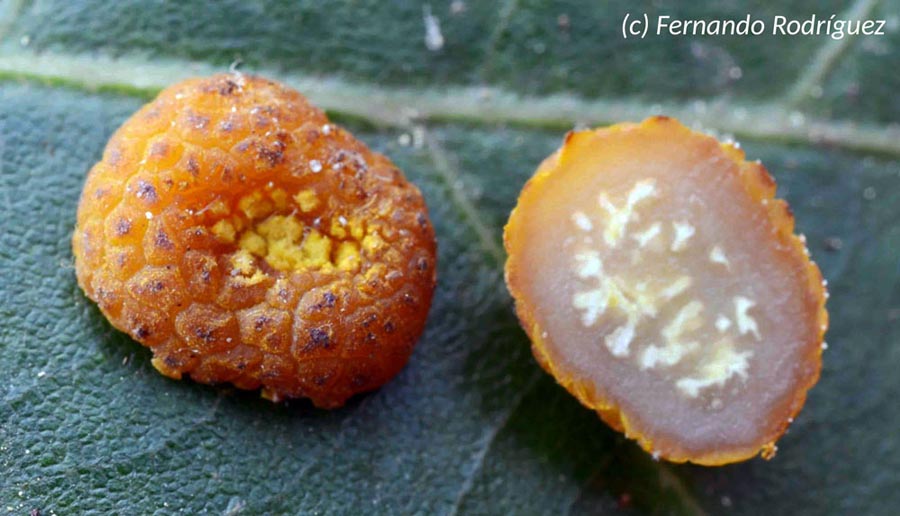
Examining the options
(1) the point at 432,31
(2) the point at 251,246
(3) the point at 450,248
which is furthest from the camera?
(1) the point at 432,31

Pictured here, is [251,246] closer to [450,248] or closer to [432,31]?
[450,248]

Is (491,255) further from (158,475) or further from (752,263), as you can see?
(158,475)

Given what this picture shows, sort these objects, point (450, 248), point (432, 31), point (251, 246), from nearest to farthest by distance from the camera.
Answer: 1. point (251, 246)
2. point (450, 248)
3. point (432, 31)

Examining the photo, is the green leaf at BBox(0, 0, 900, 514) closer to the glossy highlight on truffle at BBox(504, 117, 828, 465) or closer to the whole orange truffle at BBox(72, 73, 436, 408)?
the whole orange truffle at BBox(72, 73, 436, 408)

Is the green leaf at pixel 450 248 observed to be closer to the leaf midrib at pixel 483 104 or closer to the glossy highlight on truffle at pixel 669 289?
the leaf midrib at pixel 483 104

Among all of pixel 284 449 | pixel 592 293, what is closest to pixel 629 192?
pixel 592 293

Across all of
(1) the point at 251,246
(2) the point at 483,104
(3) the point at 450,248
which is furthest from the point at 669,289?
(1) the point at 251,246

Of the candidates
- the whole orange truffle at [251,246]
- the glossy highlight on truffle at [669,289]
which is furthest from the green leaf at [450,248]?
the glossy highlight on truffle at [669,289]
